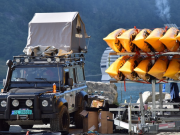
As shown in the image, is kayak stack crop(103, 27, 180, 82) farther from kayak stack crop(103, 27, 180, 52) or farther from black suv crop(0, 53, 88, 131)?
black suv crop(0, 53, 88, 131)

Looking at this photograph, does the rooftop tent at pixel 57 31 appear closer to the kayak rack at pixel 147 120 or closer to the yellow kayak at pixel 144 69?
the kayak rack at pixel 147 120

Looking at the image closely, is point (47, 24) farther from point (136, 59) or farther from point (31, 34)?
point (136, 59)

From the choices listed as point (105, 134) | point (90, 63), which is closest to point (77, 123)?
point (105, 134)

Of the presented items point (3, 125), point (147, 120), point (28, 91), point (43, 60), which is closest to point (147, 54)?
point (147, 120)

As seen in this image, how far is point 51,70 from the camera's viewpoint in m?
11.7

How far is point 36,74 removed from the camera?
1167 cm

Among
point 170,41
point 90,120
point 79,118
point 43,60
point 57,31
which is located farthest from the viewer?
point 57,31

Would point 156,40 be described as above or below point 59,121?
above

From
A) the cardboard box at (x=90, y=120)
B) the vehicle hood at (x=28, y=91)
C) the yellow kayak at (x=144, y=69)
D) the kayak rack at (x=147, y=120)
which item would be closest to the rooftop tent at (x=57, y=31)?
the vehicle hood at (x=28, y=91)

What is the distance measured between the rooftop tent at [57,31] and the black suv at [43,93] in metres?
0.86

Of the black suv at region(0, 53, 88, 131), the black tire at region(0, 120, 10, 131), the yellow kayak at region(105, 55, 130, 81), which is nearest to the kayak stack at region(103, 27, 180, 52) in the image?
the yellow kayak at region(105, 55, 130, 81)

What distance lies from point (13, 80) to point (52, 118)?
1.99 metres

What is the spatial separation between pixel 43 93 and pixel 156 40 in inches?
131

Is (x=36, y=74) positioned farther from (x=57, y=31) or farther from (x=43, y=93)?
(x=57, y=31)
